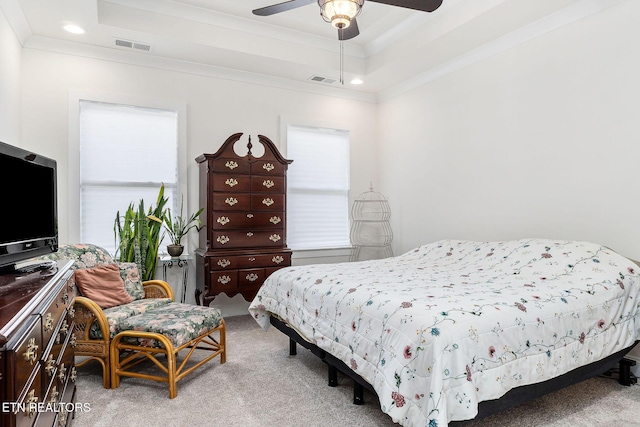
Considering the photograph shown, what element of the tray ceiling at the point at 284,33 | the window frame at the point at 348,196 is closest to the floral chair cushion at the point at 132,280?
the window frame at the point at 348,196

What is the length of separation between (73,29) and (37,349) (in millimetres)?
3355

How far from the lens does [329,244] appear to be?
5.23 meters

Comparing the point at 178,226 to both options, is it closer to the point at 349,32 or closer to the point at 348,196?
the point at 348,196

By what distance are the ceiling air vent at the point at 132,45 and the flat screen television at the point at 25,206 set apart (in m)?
1.98

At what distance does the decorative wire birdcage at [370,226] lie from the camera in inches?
209

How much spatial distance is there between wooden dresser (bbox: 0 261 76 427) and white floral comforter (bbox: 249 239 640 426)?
134 centimetres

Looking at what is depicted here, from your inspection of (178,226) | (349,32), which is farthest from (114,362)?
(349,32)

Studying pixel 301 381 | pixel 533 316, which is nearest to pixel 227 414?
pixel 301 381

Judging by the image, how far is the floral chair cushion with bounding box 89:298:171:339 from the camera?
8.74ft

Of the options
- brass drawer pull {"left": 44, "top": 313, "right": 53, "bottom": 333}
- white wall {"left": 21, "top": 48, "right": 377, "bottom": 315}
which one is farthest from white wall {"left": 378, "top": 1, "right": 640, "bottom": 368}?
brass drawer pull {"left": 44, "top": 313, "right": 53, "bottom": 333}

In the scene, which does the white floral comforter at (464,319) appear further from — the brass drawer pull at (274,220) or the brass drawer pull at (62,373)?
the brass drawer pull at (62,373)

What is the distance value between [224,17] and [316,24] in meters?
0.94

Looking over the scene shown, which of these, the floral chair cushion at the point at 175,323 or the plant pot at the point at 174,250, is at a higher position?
the plant pot at the point at 174,250

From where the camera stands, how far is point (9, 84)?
3.29 metres
